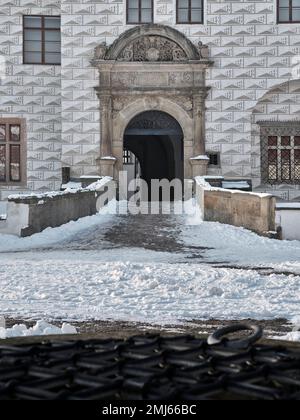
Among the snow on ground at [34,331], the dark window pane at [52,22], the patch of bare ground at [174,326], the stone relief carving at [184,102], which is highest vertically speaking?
the dark window pane at [52,22]

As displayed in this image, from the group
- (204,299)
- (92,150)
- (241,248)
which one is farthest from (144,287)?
(92,150)

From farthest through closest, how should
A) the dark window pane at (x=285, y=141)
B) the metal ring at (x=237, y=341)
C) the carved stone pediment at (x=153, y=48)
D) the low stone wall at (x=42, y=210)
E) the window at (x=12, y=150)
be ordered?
1. the window at (x=12, y=150)
2. the dark window pane at (x=285, y=141)
3. the carved stone pediment at (x=153, y=48)
4. the low stone wall at (x=42, y=210)
5. the metal ring at (x=237, y=341)

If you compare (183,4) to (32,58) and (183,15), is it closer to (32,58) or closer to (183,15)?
(183,15)

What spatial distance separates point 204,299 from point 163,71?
57.1 feet

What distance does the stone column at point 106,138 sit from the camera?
24.0 metres

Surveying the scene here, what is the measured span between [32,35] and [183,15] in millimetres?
5111

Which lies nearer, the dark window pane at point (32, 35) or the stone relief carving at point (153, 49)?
the stone relief carving at point (153, 49)

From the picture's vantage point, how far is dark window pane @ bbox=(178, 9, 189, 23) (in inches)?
951

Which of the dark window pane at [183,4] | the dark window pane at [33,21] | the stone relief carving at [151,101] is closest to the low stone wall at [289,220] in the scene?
the stone relief carving at [151,101]

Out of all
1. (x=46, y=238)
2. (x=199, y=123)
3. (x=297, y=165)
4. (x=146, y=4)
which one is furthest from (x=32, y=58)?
(x=46, y=238)

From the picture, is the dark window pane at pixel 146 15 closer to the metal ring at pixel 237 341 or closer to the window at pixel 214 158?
the window at pixel 214 158

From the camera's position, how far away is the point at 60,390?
1.76 metres

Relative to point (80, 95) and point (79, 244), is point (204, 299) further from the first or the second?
point (80, 95)

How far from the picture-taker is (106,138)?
24250 mm
